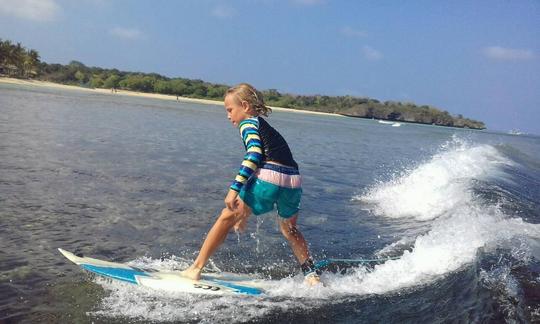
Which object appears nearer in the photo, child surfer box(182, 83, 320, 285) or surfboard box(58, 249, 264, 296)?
surfboard box(58, 249, 264, 296)

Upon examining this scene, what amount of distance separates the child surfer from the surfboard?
154 millimetres

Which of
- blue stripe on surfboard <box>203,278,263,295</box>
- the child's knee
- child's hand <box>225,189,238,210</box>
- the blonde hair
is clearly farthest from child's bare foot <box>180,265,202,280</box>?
the blonde hair

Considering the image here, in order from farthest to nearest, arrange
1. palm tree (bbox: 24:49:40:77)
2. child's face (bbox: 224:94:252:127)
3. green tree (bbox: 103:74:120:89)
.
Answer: green tree (bbox: 103:74:120:89), palm tree (bbox: 24:49:40:77), child's face (bbox: 224:94:252:127)

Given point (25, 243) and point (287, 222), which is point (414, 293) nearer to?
point (287, 222)

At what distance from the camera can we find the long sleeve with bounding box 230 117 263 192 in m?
4.64

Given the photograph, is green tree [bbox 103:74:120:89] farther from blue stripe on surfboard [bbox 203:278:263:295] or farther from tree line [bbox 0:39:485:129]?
blue stripe on surfboard [bbox 203:278:263:295]

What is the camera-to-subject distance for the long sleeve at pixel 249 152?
183 inches

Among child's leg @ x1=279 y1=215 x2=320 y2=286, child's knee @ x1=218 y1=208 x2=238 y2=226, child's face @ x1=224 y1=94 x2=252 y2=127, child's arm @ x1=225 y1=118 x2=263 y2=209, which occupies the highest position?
child's face @ x1=224 y1=94 x2=252 y2=127

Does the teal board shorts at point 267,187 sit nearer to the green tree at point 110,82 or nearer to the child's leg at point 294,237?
the child's leg at point 294,237

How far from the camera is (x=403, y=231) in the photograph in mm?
8156

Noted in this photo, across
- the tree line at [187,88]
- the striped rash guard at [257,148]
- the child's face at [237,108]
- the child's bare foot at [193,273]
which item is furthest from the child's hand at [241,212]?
the tree line at [187,88]

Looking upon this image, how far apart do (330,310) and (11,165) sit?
8.26m

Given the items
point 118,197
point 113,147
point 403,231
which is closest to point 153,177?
point 118,197

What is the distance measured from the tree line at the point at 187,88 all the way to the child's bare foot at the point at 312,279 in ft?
302
